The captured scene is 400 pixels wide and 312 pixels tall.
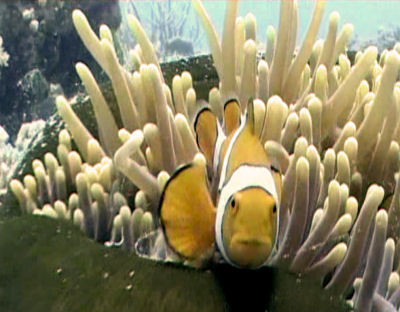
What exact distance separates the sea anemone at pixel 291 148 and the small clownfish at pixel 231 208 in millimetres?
99

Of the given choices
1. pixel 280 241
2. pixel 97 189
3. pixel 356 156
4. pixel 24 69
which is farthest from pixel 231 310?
pixel 24 69

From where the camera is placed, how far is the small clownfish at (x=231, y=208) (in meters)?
0.87

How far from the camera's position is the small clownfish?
34.1 inches

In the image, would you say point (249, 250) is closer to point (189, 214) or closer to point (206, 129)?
point (189, 214)

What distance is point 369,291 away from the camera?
3.79 feet

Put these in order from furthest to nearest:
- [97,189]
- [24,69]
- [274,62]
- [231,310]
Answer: [24,69] < [274,62] < [97,189] < [231,310]

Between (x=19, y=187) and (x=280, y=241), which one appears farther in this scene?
(x=19, y=187)

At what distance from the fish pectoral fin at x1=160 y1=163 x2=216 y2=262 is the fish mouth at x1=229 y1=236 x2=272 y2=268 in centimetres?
11

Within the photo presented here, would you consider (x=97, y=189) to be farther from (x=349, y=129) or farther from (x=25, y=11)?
(x=25, y=11)

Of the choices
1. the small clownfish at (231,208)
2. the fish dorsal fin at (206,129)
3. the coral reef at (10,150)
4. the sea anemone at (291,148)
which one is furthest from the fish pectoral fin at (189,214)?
the coral reef at (10,150)

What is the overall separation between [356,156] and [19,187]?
880 mm

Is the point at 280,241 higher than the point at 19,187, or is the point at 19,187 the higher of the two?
the point at 19,187

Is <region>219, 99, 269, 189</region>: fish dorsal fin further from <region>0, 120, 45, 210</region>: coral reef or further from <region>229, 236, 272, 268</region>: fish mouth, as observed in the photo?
<region>0, 120, 45, 210</region>: coral reef

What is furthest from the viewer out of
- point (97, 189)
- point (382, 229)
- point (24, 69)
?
point (24, 69)
